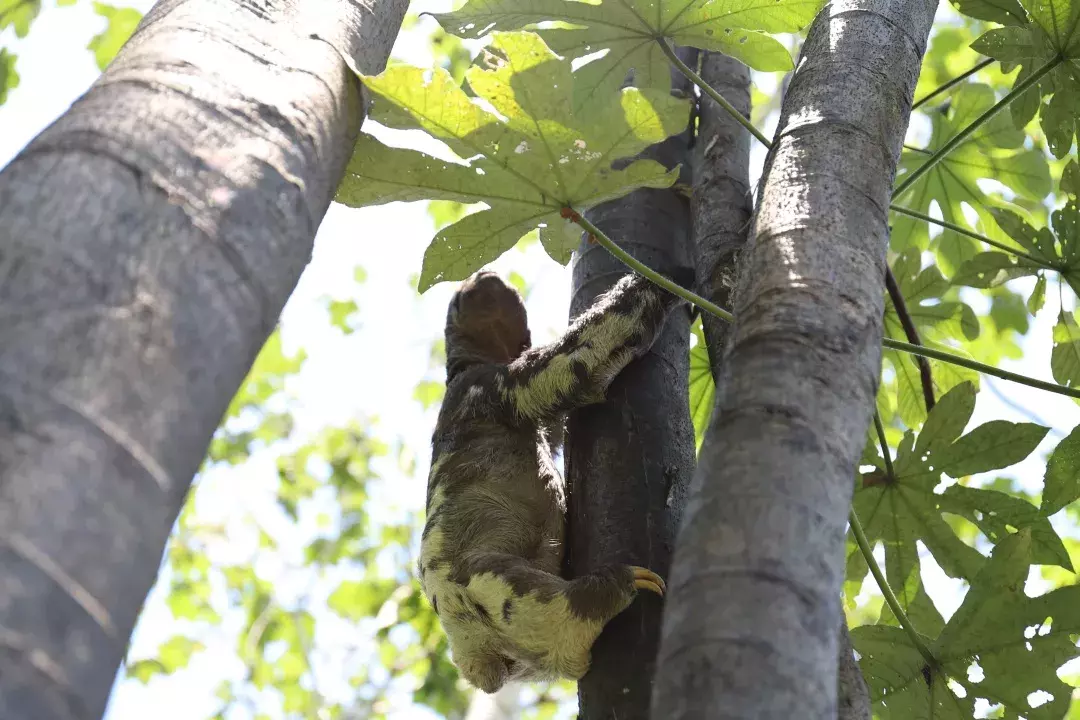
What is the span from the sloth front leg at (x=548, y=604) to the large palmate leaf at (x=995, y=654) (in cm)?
74

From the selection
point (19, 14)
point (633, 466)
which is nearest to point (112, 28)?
point (19, 14)

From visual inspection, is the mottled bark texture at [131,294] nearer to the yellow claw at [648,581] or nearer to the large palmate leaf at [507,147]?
the large palmate leaf at [507,147]

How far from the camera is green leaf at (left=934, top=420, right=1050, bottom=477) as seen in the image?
2.80m

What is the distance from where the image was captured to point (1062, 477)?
2.67 meters

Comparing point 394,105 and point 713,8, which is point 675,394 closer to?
point 713,8

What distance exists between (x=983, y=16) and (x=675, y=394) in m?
1.37

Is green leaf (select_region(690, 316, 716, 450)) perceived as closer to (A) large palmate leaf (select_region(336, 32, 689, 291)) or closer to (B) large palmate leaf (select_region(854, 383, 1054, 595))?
(B) large palmate leaf (select_region(854, 383, 1054, 595))

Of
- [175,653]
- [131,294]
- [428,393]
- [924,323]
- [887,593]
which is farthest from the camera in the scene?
[428,393]

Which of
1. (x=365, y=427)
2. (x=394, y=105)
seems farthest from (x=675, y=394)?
(x=365, y=427)

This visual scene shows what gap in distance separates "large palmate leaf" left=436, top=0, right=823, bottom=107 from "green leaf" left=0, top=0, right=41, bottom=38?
77.1 inches

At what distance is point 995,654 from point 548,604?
1168 mm

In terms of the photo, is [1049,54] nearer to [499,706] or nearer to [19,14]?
[19,14]

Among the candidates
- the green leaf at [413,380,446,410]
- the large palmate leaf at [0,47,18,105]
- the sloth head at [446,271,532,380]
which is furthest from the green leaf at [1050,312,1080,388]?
the green leaf at [413,380,446,410]

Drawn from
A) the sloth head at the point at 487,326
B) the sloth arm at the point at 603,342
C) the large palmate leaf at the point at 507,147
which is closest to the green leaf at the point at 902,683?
the sloth arm at the point at 603,342
